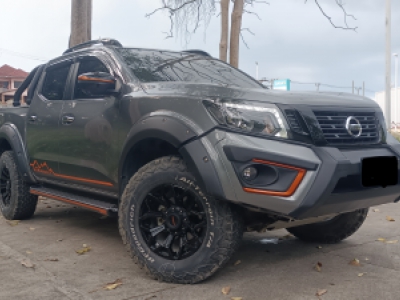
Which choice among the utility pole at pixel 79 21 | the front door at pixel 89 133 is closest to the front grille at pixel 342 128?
the front door at pixel 89 133

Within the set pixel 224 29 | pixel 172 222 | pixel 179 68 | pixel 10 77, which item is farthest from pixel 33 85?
pixel 10 77

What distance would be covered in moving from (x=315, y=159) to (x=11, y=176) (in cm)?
393

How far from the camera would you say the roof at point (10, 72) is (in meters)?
52.0

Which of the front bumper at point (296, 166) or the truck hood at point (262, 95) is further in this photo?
the truck hood at point (262, 95)

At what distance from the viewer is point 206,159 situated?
324 cm

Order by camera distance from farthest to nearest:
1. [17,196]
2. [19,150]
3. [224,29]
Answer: [224,29] → [17,196] → [19,150]

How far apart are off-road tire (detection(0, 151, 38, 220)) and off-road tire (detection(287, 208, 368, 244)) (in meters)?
2.97

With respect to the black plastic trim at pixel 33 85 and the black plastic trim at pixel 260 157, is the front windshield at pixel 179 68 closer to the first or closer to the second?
the black plastic trim at pixel 260 157

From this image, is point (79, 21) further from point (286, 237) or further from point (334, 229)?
point (334, 229)

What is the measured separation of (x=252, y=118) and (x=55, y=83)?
2847mm

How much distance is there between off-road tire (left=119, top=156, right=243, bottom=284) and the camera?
3.31 m

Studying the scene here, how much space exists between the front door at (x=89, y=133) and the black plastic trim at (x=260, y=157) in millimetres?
1260

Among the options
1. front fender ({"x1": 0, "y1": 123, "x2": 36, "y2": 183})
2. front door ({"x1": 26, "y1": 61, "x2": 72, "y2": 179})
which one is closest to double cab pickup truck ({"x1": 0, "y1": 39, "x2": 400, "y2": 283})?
front door ({"x1": 26, "y1": 61, "x2": 72, "y2": 179})

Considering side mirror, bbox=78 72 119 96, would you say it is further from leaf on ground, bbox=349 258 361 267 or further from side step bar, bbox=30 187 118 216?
leaf on ground, bbox=349 258 361 267
